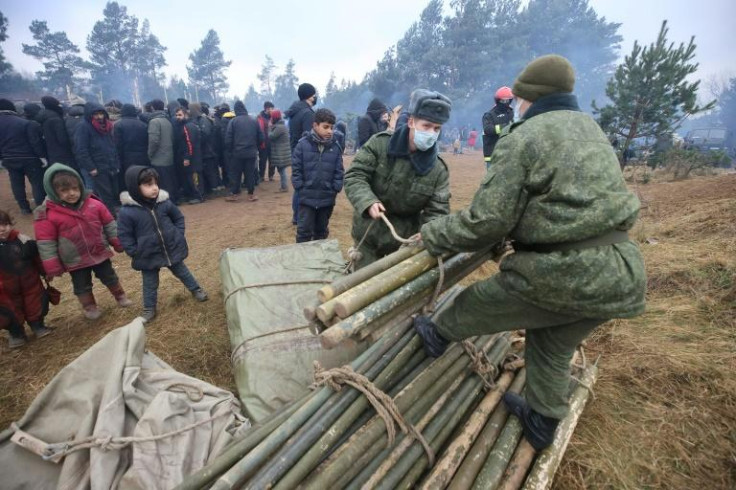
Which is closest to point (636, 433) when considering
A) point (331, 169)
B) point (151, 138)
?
point (331, 169)

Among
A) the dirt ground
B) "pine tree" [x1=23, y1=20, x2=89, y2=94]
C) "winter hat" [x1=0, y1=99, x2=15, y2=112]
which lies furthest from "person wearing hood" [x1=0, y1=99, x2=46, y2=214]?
"pine tree" [x1=23, y1=20, x2=89, y2=94]

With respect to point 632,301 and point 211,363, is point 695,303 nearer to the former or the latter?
point 632,301

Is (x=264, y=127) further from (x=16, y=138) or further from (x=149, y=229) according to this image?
(x=149, y=229)

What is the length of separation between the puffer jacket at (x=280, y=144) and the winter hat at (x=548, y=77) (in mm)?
7957

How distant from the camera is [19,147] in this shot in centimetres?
701

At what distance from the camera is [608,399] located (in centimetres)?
261

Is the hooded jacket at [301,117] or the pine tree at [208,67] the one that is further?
the pine tree at [208,67]

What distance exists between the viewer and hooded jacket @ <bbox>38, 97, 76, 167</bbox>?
23.0 ft

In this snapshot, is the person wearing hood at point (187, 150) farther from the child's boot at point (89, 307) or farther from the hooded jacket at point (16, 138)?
the child's boot at point (89, 307)

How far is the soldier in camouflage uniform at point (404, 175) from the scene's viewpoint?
2.61 m

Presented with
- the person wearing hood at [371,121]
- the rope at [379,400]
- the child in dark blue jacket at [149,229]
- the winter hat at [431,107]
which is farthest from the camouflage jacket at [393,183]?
the person wearing hood at [371,121]

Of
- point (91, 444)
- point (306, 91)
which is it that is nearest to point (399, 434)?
point (91, 444)

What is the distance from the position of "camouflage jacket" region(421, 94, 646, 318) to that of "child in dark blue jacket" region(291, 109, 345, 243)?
10.8 feet

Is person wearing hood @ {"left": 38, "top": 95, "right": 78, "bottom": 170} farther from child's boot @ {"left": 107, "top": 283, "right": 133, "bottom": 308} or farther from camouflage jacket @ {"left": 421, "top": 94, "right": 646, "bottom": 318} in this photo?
camouflage jacket @ {"left": 421, "top": 94, "right": 646, "bottom": 318}
